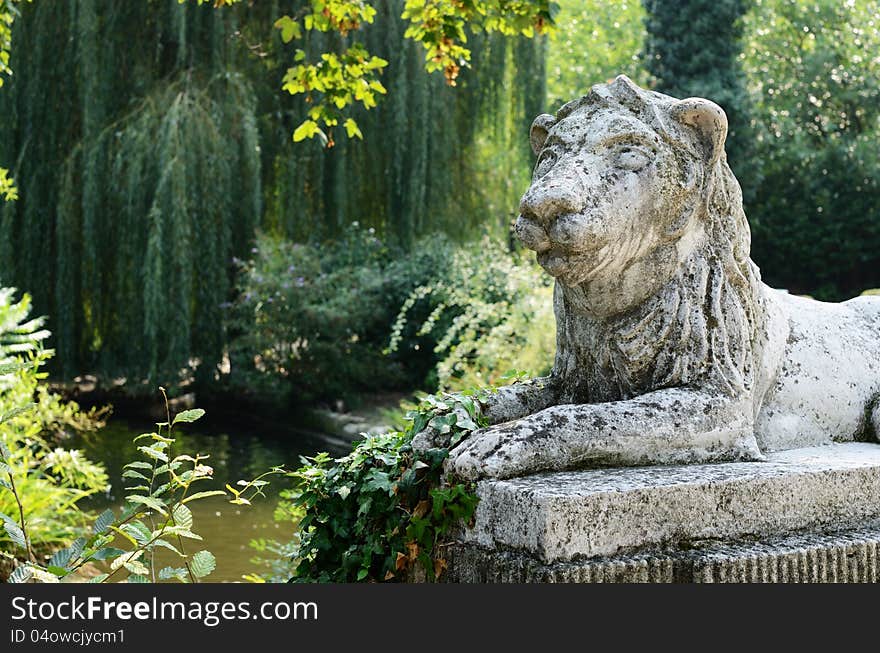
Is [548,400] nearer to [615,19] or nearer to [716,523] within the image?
[716,523]

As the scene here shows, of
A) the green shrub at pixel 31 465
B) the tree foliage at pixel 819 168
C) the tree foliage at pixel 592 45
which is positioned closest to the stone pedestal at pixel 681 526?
the green shrub at pixel 31 465

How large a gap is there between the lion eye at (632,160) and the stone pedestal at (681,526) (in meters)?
0.78

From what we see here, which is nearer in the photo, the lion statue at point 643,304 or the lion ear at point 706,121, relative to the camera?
the lion statue at point 643,304

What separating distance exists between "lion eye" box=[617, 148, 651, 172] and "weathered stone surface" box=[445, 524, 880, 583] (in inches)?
38.4

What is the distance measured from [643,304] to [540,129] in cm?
57

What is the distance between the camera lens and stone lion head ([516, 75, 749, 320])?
9.17 ft

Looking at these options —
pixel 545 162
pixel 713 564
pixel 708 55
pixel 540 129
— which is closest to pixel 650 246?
pixel 545 162

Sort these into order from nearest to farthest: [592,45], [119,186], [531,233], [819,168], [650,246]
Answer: [531,233]
[650,246]
[119,186]
[819,168]
[592,45]

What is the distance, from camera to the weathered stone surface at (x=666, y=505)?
2.59 m

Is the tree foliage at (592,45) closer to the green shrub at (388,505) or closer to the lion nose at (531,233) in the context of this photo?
the green shrub at (388,505)

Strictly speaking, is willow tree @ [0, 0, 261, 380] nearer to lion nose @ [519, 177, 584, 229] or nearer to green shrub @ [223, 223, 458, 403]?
green shrub @ [223, 223, 458, 403]

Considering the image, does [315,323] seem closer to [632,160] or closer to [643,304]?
[643,304]

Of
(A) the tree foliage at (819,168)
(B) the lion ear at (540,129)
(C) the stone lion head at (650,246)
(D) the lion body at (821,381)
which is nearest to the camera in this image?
(C) the stone lion head at (650,246)

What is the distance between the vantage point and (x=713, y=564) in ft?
8.82
